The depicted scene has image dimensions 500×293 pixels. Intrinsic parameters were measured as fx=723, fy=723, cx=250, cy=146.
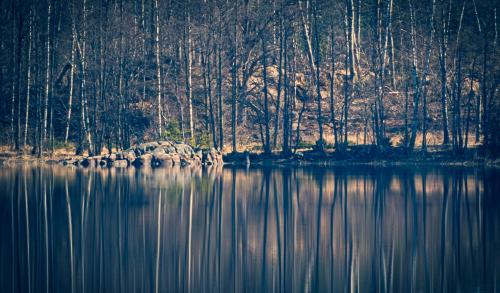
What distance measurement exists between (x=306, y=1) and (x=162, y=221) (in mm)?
35000

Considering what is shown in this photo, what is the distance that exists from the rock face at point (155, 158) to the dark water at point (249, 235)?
423 inches

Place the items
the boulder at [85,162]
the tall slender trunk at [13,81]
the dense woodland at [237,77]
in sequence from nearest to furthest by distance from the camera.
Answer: the boulder at [85,162] < the dense woodland at [237,77] < the tall slender trunk at [13,81]

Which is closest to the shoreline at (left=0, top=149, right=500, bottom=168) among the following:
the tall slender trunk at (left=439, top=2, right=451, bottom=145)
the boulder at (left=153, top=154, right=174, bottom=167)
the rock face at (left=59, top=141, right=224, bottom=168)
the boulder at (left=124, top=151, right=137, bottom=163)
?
the rock face at (left=59, top=141, right=224, bottom=168)

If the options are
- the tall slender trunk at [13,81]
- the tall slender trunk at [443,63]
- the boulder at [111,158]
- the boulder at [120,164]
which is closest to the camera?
the boulder at [120,164]

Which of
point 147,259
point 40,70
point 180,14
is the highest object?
point 180,14

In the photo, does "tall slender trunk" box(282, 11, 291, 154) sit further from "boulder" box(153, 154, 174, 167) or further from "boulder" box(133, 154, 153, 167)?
"boulder" box(133, 154, 153, 167)

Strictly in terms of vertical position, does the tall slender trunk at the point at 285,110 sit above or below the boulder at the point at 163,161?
above

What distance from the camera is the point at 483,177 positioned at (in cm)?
3186

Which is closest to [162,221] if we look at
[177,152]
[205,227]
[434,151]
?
[205,227]

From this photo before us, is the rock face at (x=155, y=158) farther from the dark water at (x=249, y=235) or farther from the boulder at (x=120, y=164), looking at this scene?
the dark water at (x=249, y=235)

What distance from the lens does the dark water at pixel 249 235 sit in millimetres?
13578

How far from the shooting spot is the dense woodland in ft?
151

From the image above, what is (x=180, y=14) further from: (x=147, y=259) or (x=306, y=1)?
(x=147, y=259)

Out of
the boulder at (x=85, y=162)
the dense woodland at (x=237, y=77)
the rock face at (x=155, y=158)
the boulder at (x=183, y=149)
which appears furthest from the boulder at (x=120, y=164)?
the dense woodland at (x=237, y=77)
